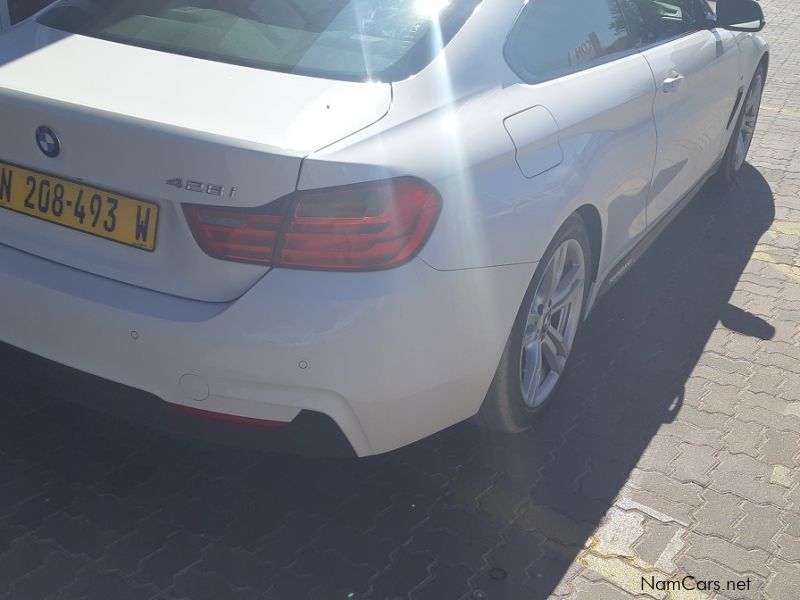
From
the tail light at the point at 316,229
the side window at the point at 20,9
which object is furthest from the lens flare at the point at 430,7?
the side window at the point at 20,9

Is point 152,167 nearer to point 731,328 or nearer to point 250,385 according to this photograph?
point 250,385

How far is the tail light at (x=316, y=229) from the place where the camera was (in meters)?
2.52

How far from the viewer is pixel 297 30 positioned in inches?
121

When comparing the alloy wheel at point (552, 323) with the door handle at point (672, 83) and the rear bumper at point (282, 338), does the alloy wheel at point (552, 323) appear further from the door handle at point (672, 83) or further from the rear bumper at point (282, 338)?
the door handle at point (672, 83)

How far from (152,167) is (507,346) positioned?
1231mm

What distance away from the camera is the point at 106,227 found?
270 cm

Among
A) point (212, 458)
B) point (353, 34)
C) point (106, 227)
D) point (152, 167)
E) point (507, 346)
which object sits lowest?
point (212, 458)

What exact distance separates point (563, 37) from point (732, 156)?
10.3ft

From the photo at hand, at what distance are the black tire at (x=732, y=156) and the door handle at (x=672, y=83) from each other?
1.78 metres

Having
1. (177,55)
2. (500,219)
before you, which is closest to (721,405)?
(500,219)

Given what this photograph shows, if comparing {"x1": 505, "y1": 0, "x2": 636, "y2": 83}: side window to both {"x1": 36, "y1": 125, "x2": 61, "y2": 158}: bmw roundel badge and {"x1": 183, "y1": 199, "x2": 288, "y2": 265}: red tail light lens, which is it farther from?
{"x1": 36, "y1": 125, "x2": 61, "y2": 158}: bmw roundel badge

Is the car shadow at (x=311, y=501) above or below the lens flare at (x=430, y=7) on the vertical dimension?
below

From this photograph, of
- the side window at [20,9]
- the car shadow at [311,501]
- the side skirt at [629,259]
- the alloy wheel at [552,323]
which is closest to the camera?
the car shadow at [311,501]

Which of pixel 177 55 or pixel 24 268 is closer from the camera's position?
pixel 24 268
